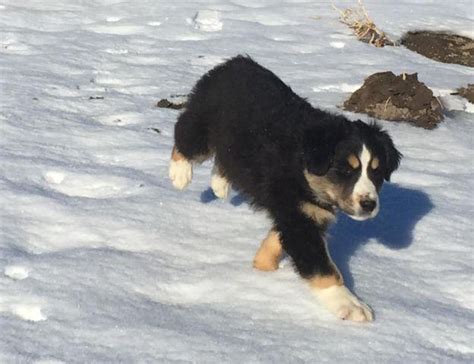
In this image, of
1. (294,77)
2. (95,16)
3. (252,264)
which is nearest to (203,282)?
(252,264)

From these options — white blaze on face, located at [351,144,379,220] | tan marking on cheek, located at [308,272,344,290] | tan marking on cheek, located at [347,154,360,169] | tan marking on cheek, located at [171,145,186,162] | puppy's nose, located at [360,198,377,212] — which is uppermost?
tan marking on cheek, located at [347,154,360,169]

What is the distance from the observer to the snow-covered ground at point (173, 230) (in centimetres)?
385

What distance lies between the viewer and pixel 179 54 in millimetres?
9141

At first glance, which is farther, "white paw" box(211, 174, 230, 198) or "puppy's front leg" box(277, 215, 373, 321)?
"white paw" box(211, 174, 230, 198)

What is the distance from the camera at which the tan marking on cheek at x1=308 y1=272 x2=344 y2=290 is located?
421cm

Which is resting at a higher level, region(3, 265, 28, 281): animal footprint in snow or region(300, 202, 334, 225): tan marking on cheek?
region(300, 202, 334, 225): tan marking on cheek

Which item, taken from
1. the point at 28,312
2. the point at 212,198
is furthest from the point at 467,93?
the point at 28,312

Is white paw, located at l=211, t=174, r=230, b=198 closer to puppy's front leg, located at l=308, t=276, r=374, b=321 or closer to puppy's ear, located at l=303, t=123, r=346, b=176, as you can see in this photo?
puppy's ear, located at l=303, t=123, r=346, b=176

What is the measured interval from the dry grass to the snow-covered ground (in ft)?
1.07

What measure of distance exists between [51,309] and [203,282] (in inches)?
34.3

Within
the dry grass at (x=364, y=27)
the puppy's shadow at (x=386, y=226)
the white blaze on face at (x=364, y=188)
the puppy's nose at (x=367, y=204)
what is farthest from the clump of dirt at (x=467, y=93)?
the puppy's nose at (x=367, y=204)

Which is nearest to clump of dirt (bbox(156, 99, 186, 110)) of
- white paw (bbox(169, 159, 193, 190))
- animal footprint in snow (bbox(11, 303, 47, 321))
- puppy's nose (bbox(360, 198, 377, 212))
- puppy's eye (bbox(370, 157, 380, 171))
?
white paw (bbox(169, 159, 193, 190))

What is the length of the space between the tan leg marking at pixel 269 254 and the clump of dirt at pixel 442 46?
17.5 ft

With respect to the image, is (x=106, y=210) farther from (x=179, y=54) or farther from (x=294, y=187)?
(x=179, y=54)
